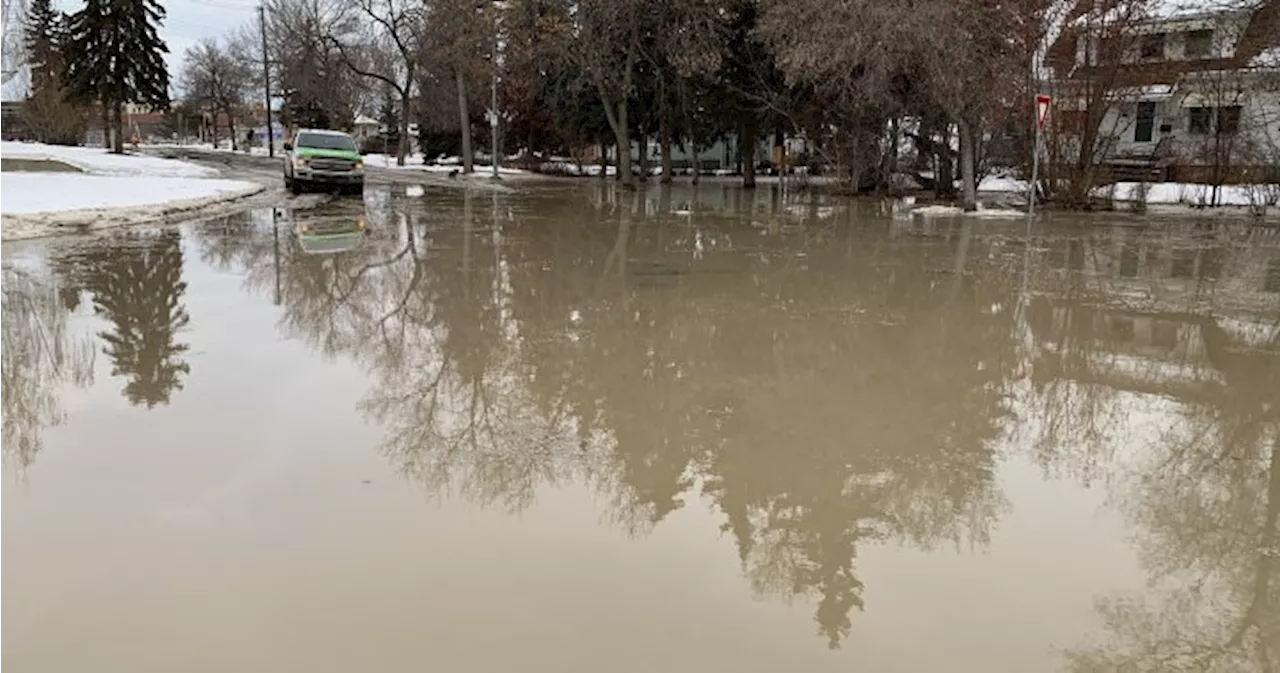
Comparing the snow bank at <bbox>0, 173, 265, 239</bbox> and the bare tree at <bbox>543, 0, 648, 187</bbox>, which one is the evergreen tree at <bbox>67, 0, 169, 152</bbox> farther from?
the bare tree at <bbox>543, 0, 648, 187</bbox>

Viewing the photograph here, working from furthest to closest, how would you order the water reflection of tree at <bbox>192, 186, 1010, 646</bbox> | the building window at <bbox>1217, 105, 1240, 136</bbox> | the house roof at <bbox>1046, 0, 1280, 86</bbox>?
the building window at <bbox>1217, 105, 1240, 136</bbox>, the house roof at <bbox>1046, 0, 1280, 86</bbox>, the water reflection of tree at <bbox>192, 186, 1010, 646</bbox>

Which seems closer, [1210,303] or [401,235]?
[1210,303]

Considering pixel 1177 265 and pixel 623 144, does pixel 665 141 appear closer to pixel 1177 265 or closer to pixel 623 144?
pixel 623 144

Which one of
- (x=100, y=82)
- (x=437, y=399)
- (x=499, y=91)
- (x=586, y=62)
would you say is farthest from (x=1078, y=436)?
(x=100, y=82)

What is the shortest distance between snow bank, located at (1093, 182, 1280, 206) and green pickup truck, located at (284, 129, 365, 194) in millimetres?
22952

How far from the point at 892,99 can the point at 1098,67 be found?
624 cm

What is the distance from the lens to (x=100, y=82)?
48.0 metres

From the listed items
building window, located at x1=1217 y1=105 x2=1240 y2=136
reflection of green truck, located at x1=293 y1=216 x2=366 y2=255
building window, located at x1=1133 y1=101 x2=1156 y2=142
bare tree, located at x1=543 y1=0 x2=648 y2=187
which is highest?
bare tree, located at x1=543 y1=0 x2=648 y2=187

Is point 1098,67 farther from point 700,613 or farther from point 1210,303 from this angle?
point 700,613

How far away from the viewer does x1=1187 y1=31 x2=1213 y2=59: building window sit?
27.8 metres

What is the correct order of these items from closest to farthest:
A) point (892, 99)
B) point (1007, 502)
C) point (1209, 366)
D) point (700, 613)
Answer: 1. point (700, 613)
2. point (1007, 502)
3. point (1209, 366)
4. point (892, 99)

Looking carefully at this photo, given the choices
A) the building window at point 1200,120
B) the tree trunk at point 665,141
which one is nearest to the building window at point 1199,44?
the building window at point 1200,120

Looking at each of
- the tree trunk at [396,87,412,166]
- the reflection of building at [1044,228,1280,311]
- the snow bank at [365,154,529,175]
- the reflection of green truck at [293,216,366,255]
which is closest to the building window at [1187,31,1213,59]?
the reflection of building at [1044,228,1280,311]

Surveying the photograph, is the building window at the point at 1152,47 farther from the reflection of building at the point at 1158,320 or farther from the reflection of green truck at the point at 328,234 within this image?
the reflection of green truck at the point at 328,234
